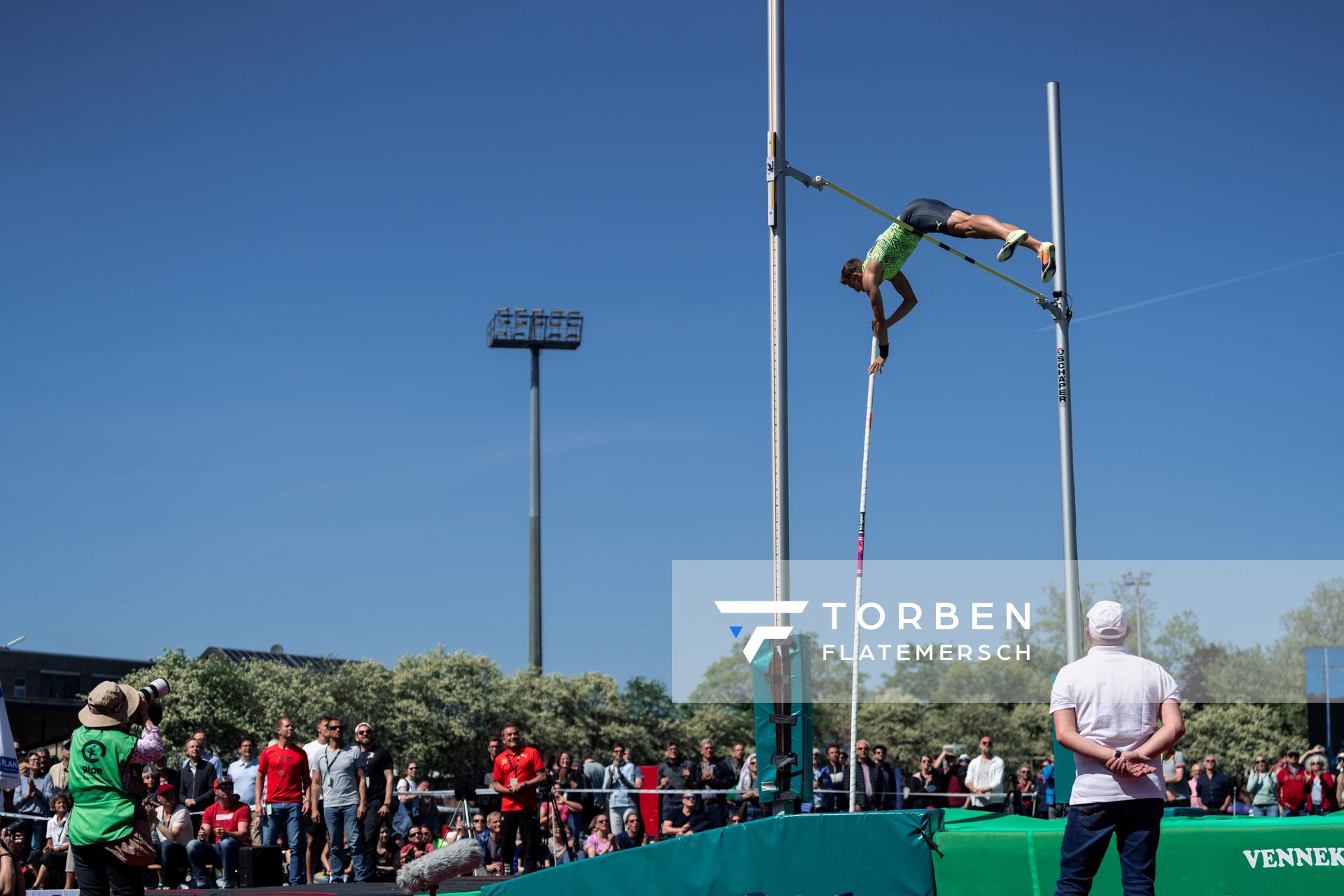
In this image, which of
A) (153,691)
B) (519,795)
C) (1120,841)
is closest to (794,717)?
(1120,841)

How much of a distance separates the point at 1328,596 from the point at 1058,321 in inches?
2082

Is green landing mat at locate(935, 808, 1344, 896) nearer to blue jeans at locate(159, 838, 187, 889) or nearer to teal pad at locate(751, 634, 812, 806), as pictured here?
teal pad at locate(751, 634, 812, 806)

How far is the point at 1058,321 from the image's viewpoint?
13180 mm

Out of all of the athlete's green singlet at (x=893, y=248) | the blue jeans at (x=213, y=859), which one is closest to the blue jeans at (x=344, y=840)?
the blue jeans at (x=213, y=859)

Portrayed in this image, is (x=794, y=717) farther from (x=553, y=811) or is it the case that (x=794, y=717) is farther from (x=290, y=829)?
(x=553, y=811)

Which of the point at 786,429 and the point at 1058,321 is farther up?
the point at 1058,321

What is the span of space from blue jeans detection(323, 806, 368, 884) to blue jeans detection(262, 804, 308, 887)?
379mm

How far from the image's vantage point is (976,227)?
9.60m

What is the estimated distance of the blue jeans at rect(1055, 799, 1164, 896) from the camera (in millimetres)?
5379

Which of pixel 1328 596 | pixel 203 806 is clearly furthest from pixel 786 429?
pixel 1328 596

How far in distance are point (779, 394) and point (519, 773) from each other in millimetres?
5668

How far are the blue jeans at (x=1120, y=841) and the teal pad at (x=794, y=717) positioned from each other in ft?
10.3

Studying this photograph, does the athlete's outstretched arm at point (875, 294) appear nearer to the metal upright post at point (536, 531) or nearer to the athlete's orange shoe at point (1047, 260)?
the athlete's orange shoe at point (1047, 260)

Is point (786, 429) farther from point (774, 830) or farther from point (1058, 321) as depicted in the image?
point (1058, 321)
